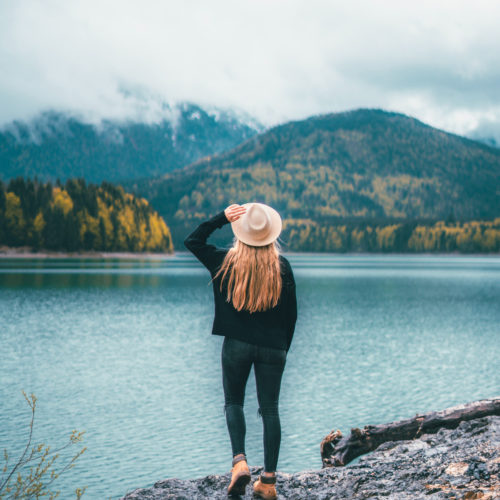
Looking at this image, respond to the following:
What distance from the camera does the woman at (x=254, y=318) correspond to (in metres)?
7.46

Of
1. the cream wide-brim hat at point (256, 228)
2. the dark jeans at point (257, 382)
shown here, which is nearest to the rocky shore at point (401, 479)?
the dark jeans at point (257, 382)

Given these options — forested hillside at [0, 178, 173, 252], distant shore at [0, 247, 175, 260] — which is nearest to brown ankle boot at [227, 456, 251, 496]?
forested hillside at [0, 178, 173, 252]

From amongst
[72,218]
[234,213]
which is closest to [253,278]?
[234,213]

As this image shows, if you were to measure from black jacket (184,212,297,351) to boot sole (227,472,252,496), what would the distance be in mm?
1627

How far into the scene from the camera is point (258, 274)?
7.48m

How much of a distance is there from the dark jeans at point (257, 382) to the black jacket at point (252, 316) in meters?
0.12

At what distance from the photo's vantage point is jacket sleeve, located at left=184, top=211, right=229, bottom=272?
308 inches

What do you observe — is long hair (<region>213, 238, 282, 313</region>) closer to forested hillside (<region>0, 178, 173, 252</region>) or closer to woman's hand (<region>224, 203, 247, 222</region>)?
woman's hand (<region>224, 203, 247, 222</region>)

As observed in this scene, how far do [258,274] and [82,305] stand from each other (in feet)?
141

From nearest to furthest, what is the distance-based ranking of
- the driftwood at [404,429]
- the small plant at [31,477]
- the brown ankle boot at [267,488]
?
1. the small plant at [31,477]
2. the brown ankle boot at [267,488]
3. the driftwood at [404,429]

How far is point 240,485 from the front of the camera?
25.2 feet

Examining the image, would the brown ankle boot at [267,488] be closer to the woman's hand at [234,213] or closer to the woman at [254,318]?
the woman at [254,318]

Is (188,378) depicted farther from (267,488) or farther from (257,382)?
(257,382)

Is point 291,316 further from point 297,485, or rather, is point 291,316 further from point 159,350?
point 159,350
